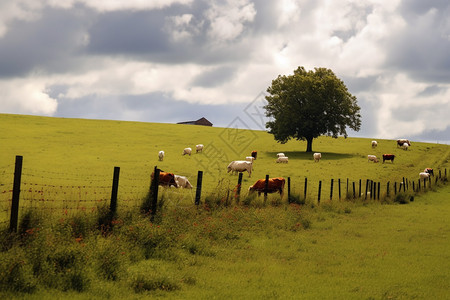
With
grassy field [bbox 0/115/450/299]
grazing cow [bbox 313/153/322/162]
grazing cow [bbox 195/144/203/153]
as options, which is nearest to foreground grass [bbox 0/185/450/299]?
grassy field [bbox 0/115/450/299]

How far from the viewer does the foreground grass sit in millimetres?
7680

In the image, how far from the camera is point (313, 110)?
59312 millimetres

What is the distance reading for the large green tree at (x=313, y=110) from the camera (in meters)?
59.3

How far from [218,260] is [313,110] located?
51.3m

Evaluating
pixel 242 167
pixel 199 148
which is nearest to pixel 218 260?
pixel 242 167

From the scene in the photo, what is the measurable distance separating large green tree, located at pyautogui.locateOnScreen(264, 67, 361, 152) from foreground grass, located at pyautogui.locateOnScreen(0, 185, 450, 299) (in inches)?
1731

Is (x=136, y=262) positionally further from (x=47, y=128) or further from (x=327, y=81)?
(x=47, y=128)

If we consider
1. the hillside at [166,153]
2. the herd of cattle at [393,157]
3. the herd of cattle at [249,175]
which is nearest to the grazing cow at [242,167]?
the herd of cattle at [249,175]

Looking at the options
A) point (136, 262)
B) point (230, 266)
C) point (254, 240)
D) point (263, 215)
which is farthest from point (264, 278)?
point (263, 215)

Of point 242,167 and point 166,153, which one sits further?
point 166,153

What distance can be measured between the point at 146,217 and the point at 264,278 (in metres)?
4.49

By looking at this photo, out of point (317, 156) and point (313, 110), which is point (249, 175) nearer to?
point (317, 156)

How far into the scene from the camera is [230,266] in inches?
387

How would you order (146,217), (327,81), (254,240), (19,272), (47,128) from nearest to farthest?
(19,272) < (146,217) < (254,240) < (327,81) < (47,128)
